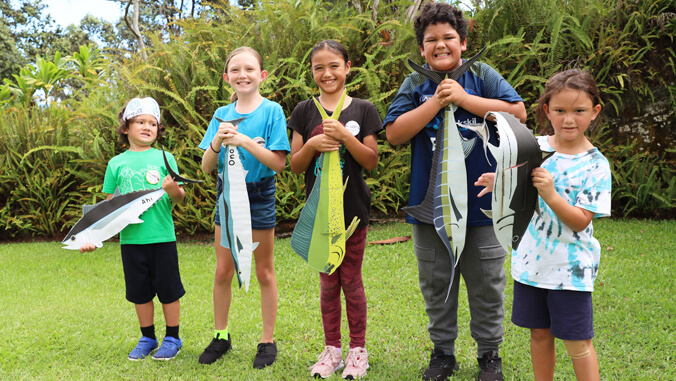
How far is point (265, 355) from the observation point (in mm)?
2678

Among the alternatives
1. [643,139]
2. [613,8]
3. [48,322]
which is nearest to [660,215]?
[643,139]

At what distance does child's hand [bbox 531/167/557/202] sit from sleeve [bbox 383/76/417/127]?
743 mm

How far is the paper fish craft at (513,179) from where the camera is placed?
173cm

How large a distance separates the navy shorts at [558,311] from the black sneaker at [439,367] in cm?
59

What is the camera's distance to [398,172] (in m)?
5.77

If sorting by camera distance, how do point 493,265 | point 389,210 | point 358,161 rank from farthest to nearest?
1. point 389,210
2. point 358,161
3. point 493,265

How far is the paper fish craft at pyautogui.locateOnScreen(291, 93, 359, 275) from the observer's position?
89.5 inches

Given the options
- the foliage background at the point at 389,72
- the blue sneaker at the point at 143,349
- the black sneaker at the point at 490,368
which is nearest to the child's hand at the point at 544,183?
the black sneaker at the point at 490,368

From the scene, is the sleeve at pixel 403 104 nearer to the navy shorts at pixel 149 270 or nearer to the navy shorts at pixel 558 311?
the navy shorts at pixel 558 311

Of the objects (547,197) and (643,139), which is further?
(643,139)

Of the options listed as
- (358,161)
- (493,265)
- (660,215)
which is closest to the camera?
(493,265)

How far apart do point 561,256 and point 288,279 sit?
9.25 ft

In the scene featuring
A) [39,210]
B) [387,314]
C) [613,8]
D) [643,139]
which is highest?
[613,8]

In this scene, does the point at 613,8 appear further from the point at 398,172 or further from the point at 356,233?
the point at 356,233
